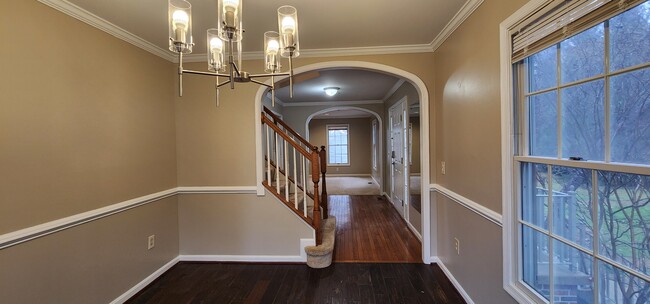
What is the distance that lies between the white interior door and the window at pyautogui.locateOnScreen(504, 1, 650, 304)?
2.60m

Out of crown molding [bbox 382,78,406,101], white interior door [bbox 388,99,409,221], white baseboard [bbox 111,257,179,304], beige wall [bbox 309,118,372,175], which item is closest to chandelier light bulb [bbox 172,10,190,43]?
white baseboard [bbox 111,257,179,304]

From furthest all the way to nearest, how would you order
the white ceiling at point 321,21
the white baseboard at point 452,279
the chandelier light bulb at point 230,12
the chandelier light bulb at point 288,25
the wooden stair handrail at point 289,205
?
the wooden stair handrail at point 289,205
the white baseboard at point 452,279
the white ceiling at point 321,21
the chandelier light bulb at point 288,25
the chandelier light bulb at point 230,12

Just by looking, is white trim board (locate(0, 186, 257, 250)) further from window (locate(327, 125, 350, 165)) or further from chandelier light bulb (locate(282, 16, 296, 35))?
window (locate(327, 125, 350, 165))

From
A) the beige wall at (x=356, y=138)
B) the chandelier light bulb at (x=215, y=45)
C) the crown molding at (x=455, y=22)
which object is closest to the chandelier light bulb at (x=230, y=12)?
the chandelier light bulb at (x=215, y=45)

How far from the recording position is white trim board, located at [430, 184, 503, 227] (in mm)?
1700

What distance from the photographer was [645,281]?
920mm

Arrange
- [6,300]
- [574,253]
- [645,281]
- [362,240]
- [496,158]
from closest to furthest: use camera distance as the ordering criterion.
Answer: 1. [645,281]
2. [574,253]
3. [6,300]
4. [496,158]
5. [362,240]

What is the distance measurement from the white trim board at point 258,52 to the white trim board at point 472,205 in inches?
55.9

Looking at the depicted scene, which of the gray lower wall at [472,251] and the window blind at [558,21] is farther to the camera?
the gray lower wall at [472,251]

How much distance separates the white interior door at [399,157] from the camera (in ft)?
14.0

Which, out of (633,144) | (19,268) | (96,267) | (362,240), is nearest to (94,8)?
(19,268)

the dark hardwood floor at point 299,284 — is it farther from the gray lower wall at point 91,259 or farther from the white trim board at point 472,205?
the white trim board at point 472,205

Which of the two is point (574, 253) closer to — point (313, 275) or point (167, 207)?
point (313, 275)

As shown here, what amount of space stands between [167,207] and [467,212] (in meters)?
2.91
